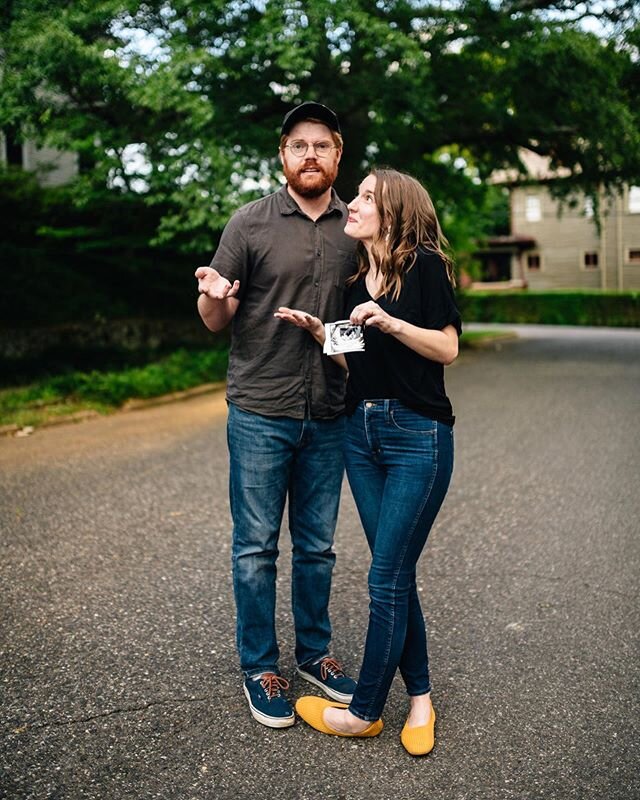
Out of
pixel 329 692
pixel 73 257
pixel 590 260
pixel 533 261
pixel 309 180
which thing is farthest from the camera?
pixel 533 261

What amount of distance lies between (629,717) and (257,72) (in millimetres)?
10873

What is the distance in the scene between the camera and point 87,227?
14.4m

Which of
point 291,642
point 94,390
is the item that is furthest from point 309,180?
point 94,390

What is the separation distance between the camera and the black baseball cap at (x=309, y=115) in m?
3.21

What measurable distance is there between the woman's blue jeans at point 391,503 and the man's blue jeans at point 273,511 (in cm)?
35

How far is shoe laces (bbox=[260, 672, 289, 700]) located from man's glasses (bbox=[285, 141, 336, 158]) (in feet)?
6.68

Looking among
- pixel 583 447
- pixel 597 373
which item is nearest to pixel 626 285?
pixel 597 373

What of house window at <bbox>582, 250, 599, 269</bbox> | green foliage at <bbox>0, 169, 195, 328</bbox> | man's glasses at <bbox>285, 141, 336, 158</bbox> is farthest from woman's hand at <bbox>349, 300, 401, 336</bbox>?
house window at <bbox>582, 250, 599, 269</bbox>

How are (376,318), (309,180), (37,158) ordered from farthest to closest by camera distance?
(37,158) < (309,180) < (376,318)

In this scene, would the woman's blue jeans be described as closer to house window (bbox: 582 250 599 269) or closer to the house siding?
the house siding

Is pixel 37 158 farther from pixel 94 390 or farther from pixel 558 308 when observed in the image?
pixel 558 308

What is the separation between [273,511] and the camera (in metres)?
3.33

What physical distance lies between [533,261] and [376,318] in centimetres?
4523

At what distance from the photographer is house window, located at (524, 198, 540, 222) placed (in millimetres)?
45312
